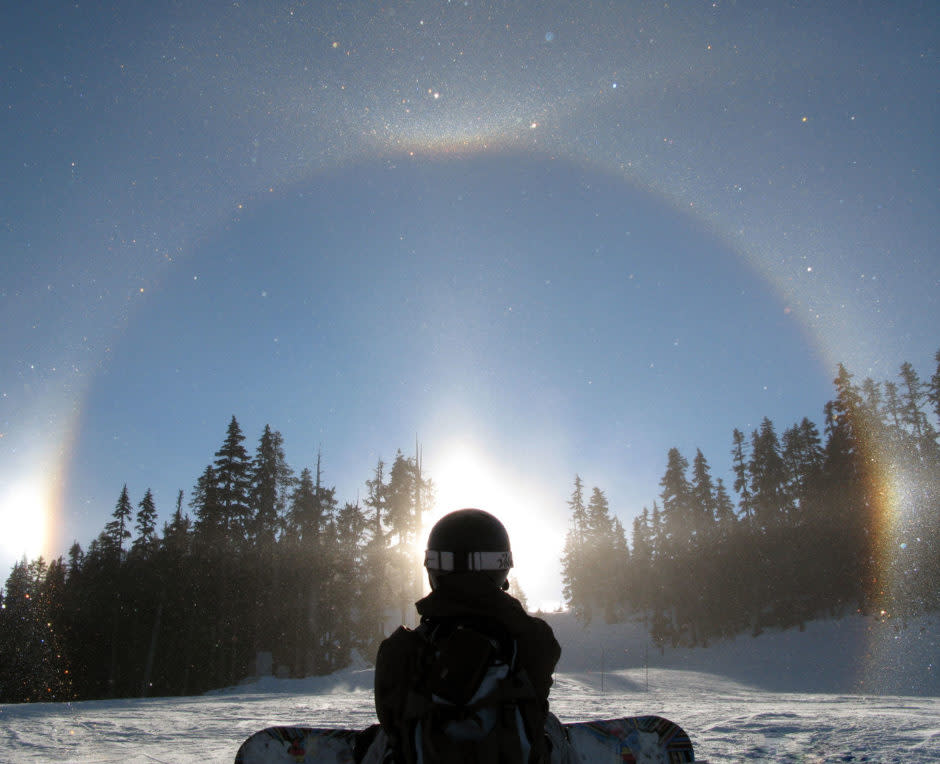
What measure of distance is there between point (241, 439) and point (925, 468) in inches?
2038

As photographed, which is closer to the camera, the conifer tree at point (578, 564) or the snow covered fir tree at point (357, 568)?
the snow covered fir tree at point (357, 568)

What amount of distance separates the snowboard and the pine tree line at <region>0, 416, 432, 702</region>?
3589 cm

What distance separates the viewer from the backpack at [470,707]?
7.65 feet

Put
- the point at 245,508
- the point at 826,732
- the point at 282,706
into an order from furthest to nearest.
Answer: the point at 245,508 < the point at 282,706 < the point at 826,732

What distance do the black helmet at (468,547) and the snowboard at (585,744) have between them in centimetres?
197

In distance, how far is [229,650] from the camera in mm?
36938

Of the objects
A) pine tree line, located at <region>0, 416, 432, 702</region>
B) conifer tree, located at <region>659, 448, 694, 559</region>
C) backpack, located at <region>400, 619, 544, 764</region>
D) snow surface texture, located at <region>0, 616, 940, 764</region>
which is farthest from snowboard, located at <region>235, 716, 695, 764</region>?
conifer tree, located at <region>659, 448, 694, 559</region>

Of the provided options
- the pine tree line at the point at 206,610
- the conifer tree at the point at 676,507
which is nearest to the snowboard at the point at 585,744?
the pine tree line at the point at 206,610

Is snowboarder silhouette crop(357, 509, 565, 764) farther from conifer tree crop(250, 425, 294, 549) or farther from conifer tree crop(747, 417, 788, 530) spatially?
conifer tree crop(747, 417, 788, 530)

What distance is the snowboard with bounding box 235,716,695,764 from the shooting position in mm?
4273

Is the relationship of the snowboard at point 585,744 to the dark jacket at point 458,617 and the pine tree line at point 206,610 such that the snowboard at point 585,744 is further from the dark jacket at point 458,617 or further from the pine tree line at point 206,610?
the pine tree line at point 206,610

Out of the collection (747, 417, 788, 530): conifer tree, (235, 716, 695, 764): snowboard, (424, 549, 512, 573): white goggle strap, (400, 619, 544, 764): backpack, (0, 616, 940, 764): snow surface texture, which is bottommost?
(0, 616, 940, 764): snow surface texture

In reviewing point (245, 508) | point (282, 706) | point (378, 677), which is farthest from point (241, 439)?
point (378, 677)

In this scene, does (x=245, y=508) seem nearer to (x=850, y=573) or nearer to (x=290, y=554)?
(x=290, y=554)
